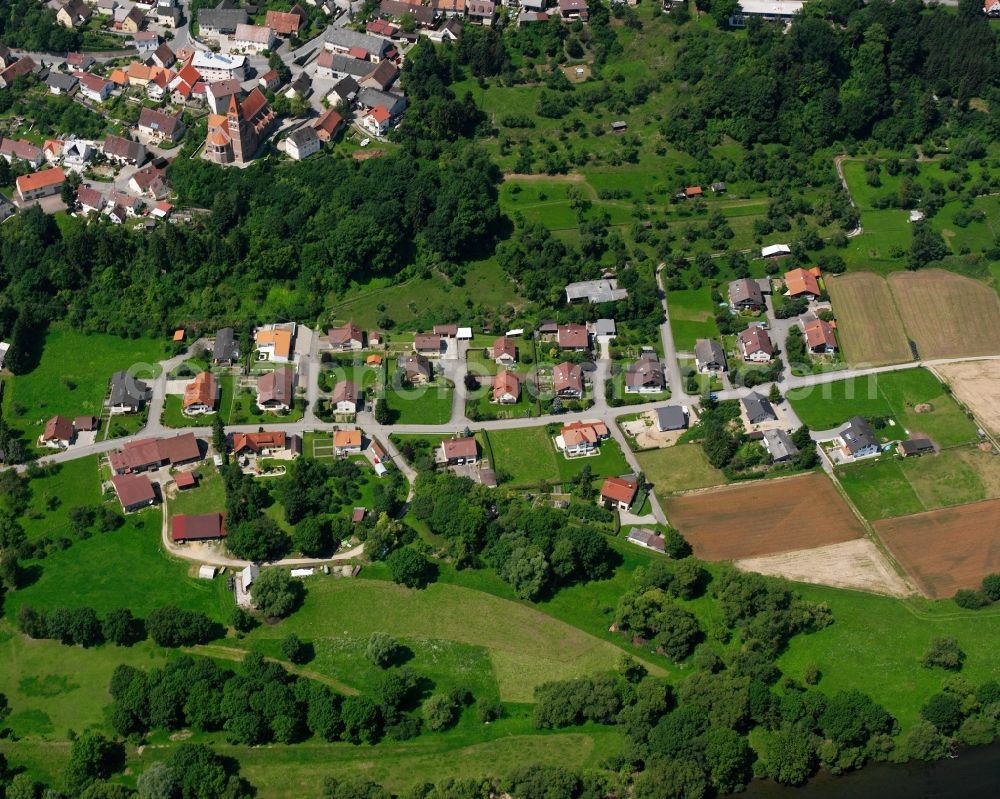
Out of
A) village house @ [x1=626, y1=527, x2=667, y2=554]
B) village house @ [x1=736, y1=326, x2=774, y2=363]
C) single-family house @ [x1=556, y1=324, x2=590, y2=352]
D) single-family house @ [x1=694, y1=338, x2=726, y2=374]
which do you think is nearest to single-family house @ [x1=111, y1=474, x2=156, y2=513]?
single-family house @ [x1=556, y1=324, x2=590, y2=352]

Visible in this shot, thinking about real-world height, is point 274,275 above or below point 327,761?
above

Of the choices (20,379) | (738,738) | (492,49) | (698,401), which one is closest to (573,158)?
(492,49)

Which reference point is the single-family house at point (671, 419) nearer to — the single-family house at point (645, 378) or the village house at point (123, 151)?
the single-family house at point (645, 378)

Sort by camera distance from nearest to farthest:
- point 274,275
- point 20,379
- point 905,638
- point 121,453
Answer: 1. point 905,638
2. point 121,453
3. point 20,379
4. point 274,275

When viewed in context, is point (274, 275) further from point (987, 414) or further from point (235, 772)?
point (987, 414)

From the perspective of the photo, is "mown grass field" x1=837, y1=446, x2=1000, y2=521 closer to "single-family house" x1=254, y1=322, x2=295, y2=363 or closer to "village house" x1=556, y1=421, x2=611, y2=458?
"village house" x1=556, y1=421, x2=611, y2=458

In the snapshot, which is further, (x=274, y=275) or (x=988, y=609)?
(x=274, y=275)
